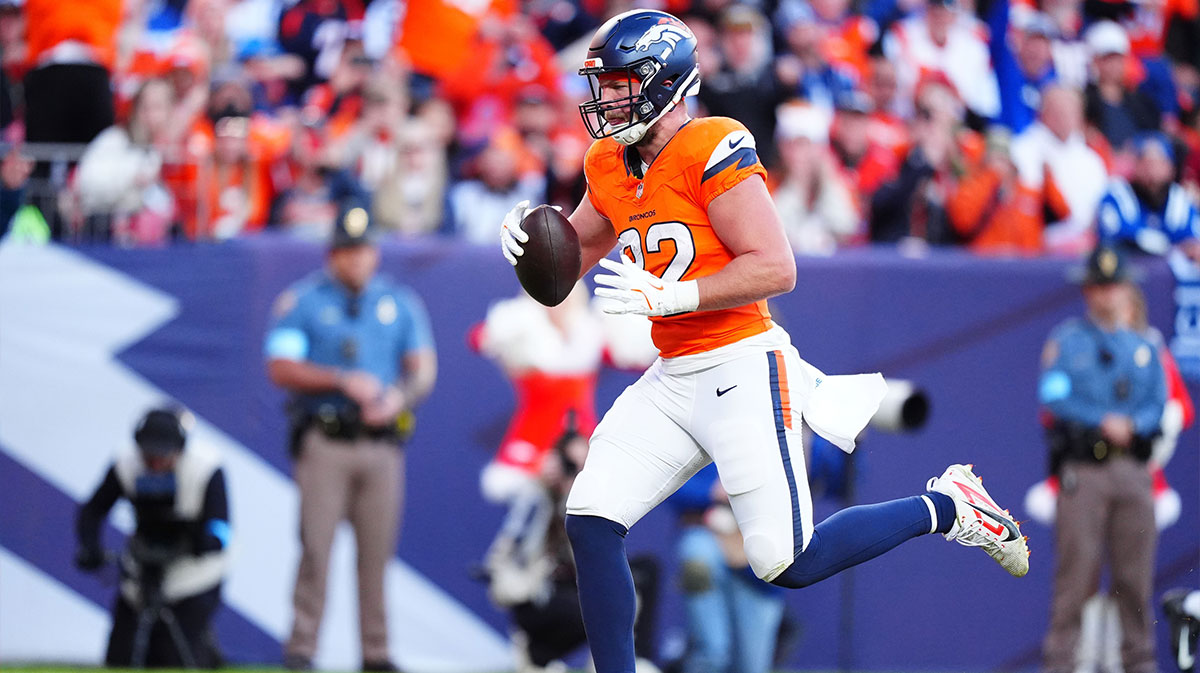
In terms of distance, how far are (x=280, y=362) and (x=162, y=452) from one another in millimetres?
713

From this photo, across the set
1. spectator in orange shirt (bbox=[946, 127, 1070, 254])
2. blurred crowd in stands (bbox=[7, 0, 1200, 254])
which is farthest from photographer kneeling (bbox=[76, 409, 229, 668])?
spectator in orange shirt (bbox=[946, 127, 1070, 254])

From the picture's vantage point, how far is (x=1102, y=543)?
820cm

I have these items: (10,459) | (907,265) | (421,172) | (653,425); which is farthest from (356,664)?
(653,425)

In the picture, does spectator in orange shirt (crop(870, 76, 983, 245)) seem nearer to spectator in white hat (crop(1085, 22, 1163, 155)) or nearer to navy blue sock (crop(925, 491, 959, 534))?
spectator in white hat (crop(1085, 22, 1163, 155))

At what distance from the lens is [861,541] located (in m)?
4.59

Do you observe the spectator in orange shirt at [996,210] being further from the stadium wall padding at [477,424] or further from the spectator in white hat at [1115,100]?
the spectator in white hat at [1115,100]

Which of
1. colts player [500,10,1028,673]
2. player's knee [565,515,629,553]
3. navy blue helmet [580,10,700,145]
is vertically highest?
navy blue helmet [580,10,700,145]

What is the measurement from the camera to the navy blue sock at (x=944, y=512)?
4.74 metres

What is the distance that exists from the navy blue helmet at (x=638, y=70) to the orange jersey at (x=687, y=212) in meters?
0.11

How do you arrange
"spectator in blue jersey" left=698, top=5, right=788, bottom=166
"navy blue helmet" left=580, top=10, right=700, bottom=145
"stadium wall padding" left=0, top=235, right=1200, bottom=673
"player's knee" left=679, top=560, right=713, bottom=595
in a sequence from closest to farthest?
"navy blue helmet" left=580, top=10, right=700, bottom=145 < "player's knee" left=679, top=560, right=713, bottom=595 < "stadium wall padding" left=0, top=235, right=1200, bottom=673 < "spectator in blue jersey" left=698, top=5, right=788, bottom=166

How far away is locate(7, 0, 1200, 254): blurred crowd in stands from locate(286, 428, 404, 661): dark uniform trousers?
61.2 inches

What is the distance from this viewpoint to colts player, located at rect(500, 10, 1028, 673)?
4.36m

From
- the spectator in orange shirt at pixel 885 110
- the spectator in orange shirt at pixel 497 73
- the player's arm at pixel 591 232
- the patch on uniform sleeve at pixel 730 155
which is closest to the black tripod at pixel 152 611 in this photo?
the spectator in orange shirt at pixel 497 73

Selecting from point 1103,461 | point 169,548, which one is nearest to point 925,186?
point 1103,461
